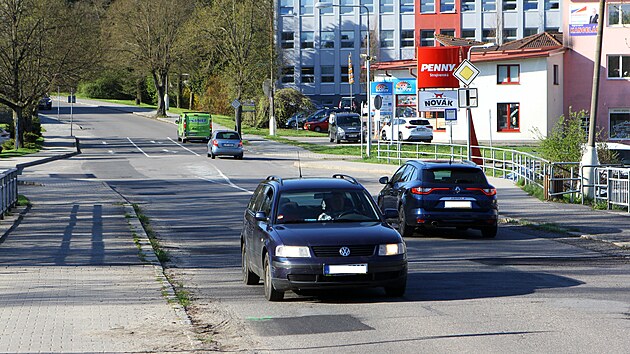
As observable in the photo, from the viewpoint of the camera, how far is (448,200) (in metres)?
18.7

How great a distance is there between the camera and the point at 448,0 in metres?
93.6

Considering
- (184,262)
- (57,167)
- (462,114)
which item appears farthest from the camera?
(462,114)

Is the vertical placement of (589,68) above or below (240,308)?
above

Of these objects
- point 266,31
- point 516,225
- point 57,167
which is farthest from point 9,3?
point 516,225

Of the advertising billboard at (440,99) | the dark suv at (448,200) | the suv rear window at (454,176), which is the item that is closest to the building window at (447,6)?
the advertising billboard at (440,99)

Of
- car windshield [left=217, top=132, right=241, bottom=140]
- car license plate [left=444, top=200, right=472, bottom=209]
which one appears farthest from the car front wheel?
car windshield [left=217, top=132, right=241, bottom=140]

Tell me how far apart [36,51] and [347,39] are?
151ft

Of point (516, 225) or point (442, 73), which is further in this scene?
point (442, 73)

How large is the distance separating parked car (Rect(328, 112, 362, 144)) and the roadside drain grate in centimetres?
5359

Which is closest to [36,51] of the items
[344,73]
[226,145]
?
[226,145]

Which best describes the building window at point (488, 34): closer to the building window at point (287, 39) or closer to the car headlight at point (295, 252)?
the building window at point (287, 39)

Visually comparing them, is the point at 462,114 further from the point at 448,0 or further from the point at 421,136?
the point at 448,0

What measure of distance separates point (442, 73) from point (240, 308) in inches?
1631

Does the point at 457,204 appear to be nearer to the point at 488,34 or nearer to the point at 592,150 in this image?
the point at 592,150
